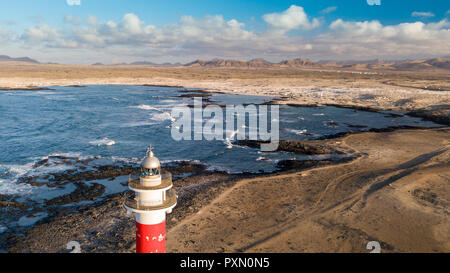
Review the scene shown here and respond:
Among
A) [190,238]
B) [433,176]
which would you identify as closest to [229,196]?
[190,238]

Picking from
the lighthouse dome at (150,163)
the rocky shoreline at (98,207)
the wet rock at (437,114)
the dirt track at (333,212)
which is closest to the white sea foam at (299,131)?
the rocky shoreline at (98,207)

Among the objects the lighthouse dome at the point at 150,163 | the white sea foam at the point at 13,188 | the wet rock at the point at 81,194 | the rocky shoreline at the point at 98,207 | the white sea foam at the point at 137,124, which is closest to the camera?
the lighthouse dome at the point at 150,163

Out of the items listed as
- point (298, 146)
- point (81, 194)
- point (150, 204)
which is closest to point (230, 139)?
point (298, 146)

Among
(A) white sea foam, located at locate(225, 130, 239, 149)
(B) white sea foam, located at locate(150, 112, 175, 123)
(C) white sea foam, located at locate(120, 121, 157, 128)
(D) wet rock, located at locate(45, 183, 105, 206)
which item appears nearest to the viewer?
(D) wet rock, located at locate(45, 183, 105, 206)

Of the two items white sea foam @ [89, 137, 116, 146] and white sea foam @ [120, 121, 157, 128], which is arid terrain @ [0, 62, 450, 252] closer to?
white sea foam @ [89, 137, 116, 146]

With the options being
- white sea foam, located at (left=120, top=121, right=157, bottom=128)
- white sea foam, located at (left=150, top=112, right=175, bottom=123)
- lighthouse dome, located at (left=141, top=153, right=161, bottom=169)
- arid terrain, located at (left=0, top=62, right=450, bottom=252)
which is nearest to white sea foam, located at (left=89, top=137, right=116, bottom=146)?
white sea foam, located at (left=120, top=121, right=157, bottom=128)

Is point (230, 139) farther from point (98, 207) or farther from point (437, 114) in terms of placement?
point (437, 114)

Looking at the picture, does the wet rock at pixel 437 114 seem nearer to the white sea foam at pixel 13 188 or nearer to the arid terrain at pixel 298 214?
the arid terrain at pixel 298 214
